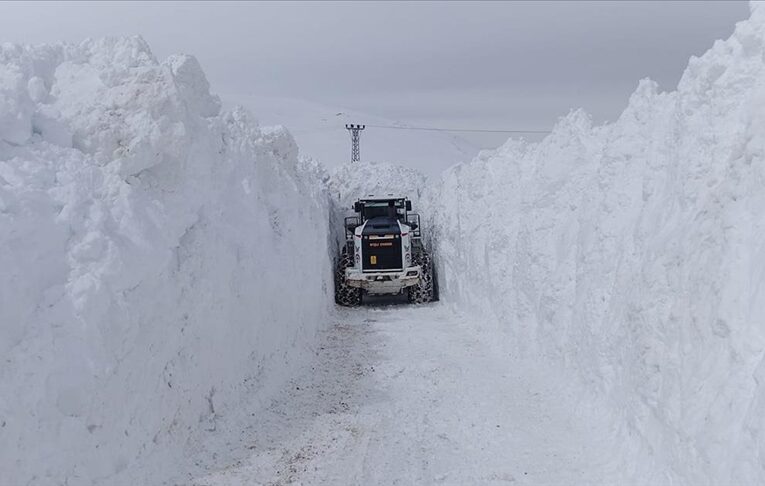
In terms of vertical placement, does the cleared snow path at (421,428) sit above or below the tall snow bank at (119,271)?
below

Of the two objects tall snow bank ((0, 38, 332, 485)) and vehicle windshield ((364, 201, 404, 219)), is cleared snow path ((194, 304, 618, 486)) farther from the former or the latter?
vehicle windshield ((364, 201, 404, 219))

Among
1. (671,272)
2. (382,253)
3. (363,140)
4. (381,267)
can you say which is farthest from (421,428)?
(363,140)

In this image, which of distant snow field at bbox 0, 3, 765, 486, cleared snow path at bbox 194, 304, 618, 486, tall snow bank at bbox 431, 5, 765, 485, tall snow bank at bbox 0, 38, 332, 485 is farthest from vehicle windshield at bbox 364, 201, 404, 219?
tall snow bank at bbox 0, 38, 332, 485

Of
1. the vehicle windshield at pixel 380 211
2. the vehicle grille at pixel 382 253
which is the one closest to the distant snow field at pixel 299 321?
the vehicle grille at pixel 382 253

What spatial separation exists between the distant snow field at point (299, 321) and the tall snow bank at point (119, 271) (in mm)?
26

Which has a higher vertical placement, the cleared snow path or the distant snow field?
the distant snow field

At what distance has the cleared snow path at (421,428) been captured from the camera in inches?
257

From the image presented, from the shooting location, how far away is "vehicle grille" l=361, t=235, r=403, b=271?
1898 cm

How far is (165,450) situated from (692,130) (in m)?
6.25

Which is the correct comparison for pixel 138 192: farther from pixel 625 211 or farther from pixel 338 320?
pixel 338 320

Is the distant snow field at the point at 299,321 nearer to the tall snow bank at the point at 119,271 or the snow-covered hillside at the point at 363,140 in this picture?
the tall snow bank at the point at 119,271

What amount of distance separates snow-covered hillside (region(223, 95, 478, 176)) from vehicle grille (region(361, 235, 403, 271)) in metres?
56.5

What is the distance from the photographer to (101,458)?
5.59m

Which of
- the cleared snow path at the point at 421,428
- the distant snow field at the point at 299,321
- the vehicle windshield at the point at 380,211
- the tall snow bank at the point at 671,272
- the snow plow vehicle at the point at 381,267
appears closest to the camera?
the tall snow bank at the point at 671,272
